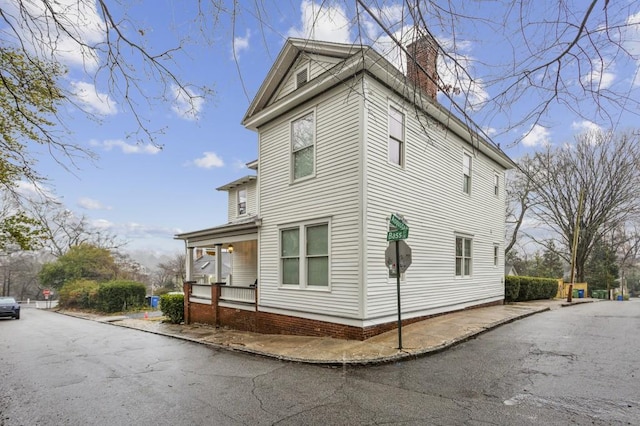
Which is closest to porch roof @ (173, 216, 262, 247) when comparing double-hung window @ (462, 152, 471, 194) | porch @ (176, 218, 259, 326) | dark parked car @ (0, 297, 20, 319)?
porch @ (176, 218, 259, 326)

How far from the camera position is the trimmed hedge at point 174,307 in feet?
50.8

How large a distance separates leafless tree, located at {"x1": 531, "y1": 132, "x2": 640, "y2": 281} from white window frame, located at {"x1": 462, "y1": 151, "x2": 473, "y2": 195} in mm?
16182

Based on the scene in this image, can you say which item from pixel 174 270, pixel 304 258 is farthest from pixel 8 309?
pixel 174 270

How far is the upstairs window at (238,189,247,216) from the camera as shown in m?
19.9

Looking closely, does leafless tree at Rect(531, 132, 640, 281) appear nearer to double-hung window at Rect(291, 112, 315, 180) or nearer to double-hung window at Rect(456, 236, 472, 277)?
double-hung window at Rect(456, 236, 472, 277)

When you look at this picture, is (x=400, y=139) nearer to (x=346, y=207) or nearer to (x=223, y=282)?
(x=346, y=207)

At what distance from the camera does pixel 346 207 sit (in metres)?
9.45

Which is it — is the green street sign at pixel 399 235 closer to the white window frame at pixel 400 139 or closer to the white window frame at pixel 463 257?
the white window frame at pixel 400 139

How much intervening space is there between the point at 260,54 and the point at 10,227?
6765 millimetres

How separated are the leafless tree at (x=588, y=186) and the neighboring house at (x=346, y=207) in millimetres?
18833

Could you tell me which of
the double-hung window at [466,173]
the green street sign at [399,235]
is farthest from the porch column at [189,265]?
the double-hung window at [466,173]

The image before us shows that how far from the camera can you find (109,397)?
5695 millimetres

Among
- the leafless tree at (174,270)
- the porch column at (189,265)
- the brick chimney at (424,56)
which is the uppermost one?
the brick chimney at (424,56)

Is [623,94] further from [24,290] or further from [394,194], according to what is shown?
[24,290]
